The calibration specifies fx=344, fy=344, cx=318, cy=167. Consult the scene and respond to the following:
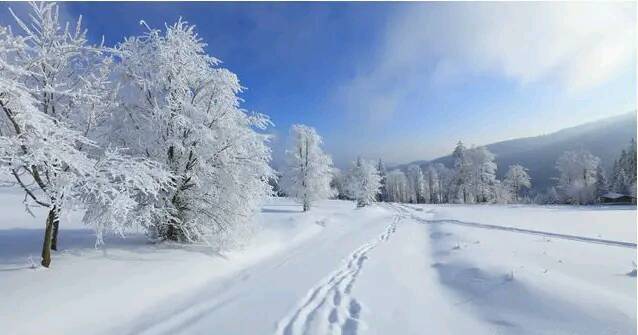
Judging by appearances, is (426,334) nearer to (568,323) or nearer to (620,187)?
(568,323)

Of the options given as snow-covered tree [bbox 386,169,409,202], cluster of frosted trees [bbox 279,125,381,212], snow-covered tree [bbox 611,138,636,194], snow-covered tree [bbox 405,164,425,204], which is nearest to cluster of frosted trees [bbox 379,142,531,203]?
snow-covered tree [bbox 611,138,636,194]

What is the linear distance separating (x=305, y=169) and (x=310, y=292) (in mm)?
32069

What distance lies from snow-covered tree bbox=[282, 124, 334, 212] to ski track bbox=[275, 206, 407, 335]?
30071 mm

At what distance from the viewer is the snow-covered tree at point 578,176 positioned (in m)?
66.9

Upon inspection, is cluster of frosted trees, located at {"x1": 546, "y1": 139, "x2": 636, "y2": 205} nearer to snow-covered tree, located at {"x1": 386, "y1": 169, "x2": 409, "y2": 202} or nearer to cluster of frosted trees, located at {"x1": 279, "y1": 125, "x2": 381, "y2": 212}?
cluster of frosted trees, located at {"x1": 279, "y1": 125, "x2": 381, "y2": 212}

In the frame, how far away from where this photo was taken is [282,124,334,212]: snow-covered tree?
39.8 meters

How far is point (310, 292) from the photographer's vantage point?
8172 millimetres

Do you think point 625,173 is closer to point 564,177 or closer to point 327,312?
point 564,177

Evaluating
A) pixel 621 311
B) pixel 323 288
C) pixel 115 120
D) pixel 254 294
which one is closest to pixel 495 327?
pixel 621 311

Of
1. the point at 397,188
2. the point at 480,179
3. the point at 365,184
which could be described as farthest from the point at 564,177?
the point at 397,188

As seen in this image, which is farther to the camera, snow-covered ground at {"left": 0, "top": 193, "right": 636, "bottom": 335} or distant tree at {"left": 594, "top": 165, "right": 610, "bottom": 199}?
distant tree at {"left": 594, "top": 165, "right": 610, "bottom": 199}

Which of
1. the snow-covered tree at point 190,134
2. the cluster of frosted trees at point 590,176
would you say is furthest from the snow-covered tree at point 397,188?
the snow-covered tree at point 190,134

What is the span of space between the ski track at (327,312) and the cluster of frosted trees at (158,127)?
4742 millimetres

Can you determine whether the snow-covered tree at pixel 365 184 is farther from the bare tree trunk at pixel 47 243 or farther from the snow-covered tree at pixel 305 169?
the bare tree trunk at pixel 47 243
